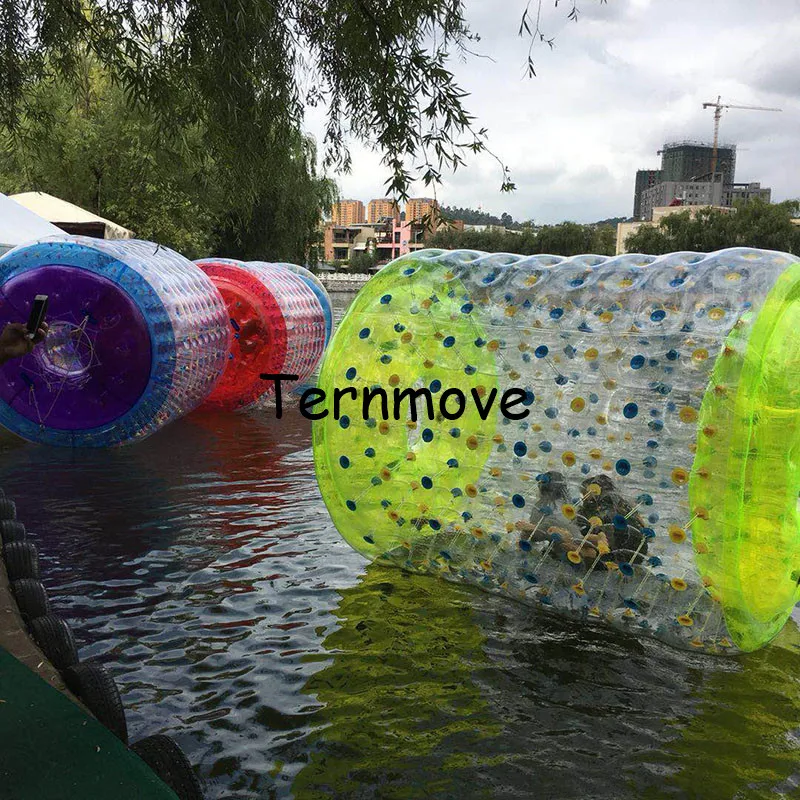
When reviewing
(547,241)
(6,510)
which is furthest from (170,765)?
(547,241)

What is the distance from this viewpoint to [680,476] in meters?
4.42

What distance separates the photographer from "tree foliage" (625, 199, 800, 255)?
210 feet

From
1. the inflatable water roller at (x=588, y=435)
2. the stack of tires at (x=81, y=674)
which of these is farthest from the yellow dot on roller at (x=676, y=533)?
the stack of tires at (x=81, y=674)

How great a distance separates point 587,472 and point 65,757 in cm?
286

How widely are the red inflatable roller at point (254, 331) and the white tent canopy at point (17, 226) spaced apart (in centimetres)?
259

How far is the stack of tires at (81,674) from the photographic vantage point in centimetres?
307

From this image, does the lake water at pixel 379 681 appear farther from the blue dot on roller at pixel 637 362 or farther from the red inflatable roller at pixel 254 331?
the red inflatable roller at pixel 254 331

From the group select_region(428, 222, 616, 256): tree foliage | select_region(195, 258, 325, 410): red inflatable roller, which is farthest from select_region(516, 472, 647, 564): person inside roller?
select_region(428, 222, 616, 256): tree foliage

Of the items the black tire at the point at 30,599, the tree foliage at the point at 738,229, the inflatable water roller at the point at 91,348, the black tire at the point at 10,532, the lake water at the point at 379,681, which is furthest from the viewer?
the tree foliage at the point at 738,229

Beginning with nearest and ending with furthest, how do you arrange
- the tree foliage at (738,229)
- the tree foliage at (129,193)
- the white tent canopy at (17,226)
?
the white tent canopy at (17,226), the tree foliage at (129,193), the tree foliage at (738,229)

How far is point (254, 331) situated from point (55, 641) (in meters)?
8.21

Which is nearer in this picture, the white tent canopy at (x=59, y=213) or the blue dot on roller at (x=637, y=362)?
the blue dot on roller at (x=637, y=362)

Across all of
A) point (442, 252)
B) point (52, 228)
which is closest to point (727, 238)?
point (52, 228)

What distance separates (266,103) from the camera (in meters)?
5.19
